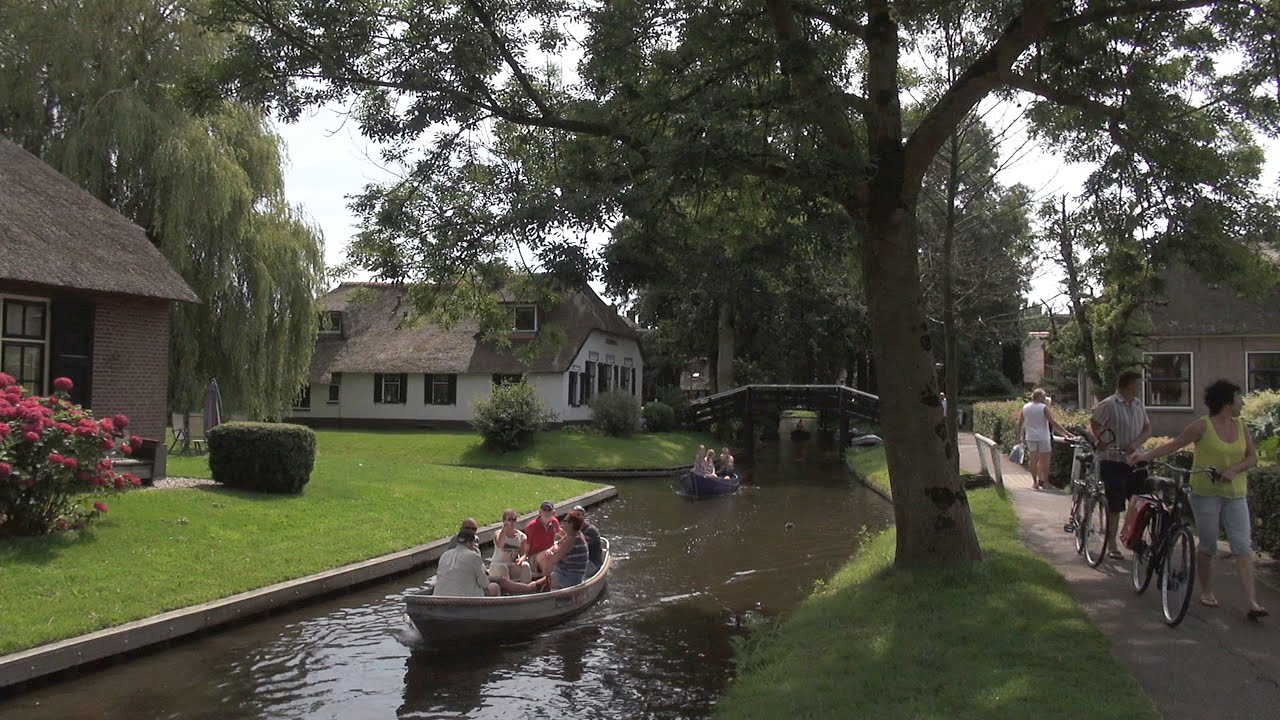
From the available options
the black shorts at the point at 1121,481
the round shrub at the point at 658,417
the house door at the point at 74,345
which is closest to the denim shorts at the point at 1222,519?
the black shorts at the point at 1121,481

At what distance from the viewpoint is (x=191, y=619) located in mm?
10672

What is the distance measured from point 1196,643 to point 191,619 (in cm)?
1008

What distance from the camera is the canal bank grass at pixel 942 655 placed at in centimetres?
653

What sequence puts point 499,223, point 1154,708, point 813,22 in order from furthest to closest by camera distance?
point 813,22 → point 499,223 → point 1154,708

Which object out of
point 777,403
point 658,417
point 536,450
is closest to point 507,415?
point 536,450

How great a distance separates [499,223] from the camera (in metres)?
10.7

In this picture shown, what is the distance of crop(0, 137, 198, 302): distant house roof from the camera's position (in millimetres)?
15953

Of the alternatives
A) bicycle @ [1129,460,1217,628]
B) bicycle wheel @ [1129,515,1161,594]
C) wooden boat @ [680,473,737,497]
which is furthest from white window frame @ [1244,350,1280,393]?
bicycle wheel @ [1129,515,1161,594]

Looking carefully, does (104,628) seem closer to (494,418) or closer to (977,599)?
(977,599)

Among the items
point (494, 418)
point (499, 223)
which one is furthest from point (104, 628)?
point (494, 418)

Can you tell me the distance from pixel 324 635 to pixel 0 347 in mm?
9402

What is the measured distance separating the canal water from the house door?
25.7ft

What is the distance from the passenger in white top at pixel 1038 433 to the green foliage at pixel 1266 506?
6.77 meters

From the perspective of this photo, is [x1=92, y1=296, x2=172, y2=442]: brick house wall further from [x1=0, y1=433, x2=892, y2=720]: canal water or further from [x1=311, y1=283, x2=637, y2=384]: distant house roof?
[x1=311, y1=283, x2=637, y2=384]: distant house roof
